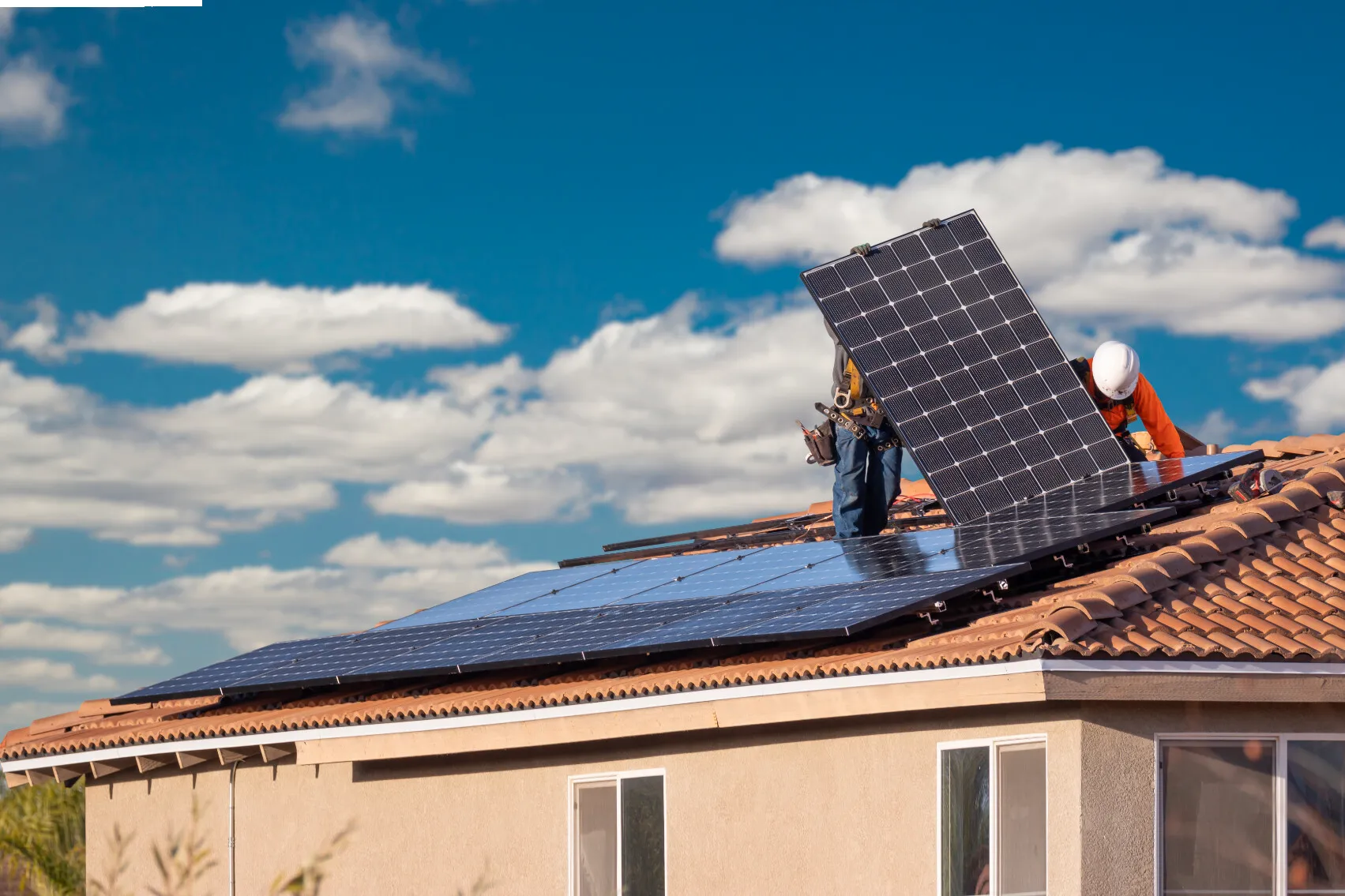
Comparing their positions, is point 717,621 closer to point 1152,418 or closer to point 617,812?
point 617,812

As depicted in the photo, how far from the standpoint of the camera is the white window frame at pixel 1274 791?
12008 mm

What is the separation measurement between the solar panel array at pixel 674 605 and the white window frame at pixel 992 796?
1012 mm

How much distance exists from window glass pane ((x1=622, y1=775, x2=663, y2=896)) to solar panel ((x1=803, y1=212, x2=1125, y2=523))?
4274mm

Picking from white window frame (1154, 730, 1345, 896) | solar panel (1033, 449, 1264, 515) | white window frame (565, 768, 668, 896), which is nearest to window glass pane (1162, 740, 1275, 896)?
white window frame (1154, 730, 1345, 896)

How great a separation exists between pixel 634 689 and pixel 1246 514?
518cm

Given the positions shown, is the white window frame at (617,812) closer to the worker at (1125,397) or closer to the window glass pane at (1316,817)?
the window glass pane at (1316,817)

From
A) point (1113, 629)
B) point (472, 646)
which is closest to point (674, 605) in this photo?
point (472, 646)

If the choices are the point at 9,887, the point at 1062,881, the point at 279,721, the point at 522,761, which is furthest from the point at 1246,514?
the point at 9,887

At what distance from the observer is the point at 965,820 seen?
40.9 ft

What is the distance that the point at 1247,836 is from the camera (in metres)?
12.2

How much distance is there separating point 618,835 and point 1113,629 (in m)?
4.48

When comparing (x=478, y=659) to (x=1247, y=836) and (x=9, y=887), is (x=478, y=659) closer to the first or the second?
(x=1247, y=836)

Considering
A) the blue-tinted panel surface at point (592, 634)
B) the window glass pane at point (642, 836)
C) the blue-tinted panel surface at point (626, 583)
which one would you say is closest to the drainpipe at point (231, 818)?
the blue-tinted panel surface at point (626, 583)

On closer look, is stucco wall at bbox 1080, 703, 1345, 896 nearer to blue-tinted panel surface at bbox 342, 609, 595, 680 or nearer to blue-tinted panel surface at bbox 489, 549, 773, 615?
blue-tinted panel surface at bbox 342, 609, 595, 680
